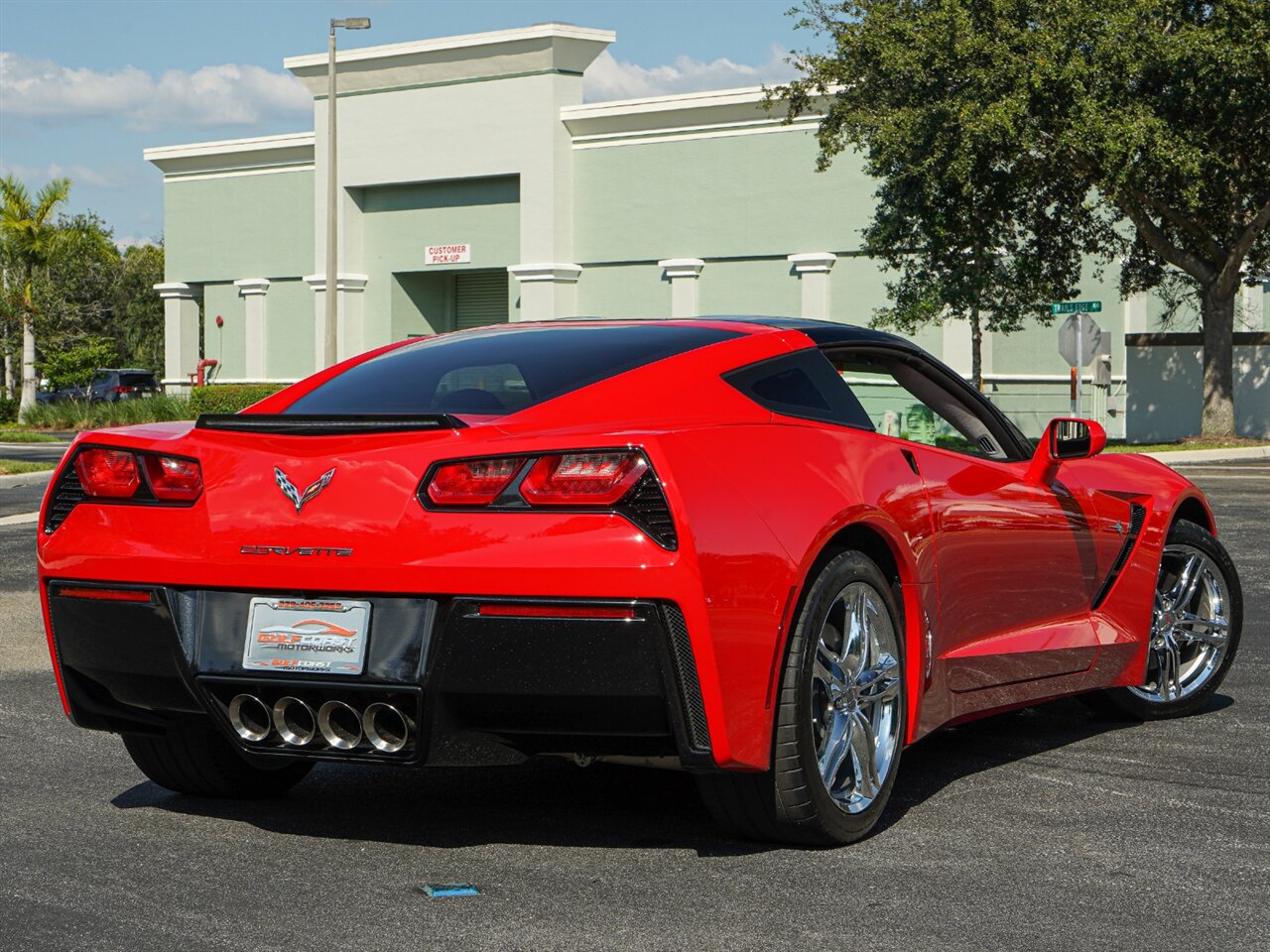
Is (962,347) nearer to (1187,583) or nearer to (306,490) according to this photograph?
(1187,583)

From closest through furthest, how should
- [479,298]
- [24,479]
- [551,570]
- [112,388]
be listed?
[551,570]
[24,479]
[479,298]
[112,388]

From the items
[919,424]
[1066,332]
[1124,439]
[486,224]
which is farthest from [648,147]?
[919,424]

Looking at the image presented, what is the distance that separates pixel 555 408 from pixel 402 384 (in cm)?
84

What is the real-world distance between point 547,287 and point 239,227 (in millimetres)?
11707

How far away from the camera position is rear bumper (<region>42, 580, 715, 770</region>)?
13.9ft

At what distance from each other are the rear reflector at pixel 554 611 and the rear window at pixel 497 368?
0.66m

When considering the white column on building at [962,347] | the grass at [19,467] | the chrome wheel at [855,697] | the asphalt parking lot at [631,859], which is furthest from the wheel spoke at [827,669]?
the white column on building at [962,347]

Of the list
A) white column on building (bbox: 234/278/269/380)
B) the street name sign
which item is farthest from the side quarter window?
white column on building (bbox: 234/278/269/380)

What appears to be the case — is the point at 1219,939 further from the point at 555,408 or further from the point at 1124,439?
the point at 1124,439

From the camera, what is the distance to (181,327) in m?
54.8

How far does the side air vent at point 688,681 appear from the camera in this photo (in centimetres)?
423

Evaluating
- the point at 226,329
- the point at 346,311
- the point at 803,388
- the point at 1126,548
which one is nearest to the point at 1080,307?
the point at 1126,548

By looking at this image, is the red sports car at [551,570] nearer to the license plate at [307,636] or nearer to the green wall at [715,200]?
the license plate at [307,636]

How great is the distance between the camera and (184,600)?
180 inches
